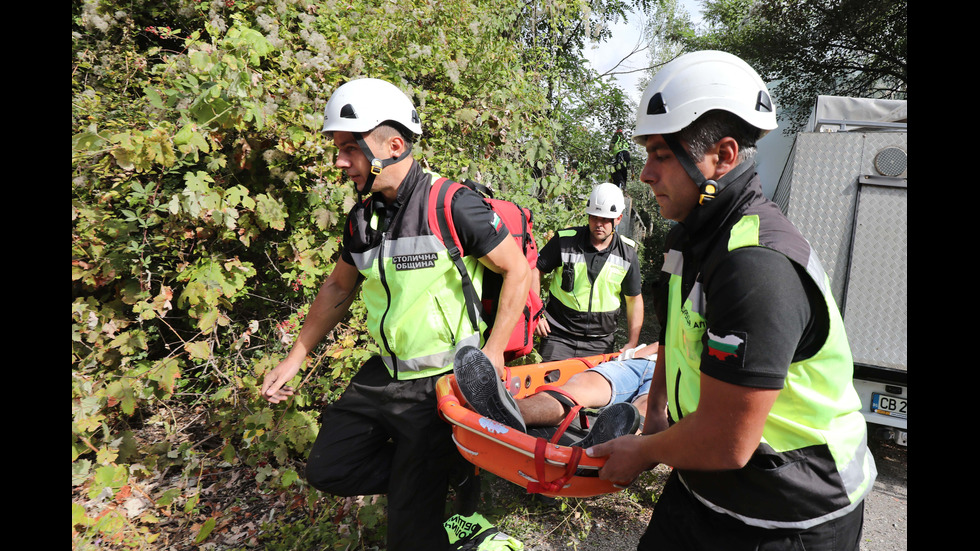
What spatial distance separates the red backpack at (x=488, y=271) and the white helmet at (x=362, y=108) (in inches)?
15.5

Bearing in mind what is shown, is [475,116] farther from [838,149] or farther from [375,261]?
[838,149]

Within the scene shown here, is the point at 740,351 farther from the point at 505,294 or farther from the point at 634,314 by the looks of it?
the point at 634,314

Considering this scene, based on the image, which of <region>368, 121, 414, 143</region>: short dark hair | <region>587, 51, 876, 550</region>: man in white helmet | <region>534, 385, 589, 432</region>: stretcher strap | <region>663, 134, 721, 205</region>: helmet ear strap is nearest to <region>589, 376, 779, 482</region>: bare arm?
<region>587, 51, 876, 550</region>: man in white helmet

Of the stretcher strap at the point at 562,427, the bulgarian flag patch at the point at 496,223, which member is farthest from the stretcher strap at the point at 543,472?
the bulgarian flag patch at the point at 496,223

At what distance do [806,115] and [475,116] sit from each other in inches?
681

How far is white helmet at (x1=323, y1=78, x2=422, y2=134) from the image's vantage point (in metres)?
2.34

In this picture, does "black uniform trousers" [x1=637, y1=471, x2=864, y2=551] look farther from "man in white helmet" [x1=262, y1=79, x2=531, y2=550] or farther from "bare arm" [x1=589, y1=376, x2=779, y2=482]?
"man in white helmet" [x1=262, y1=79, x2=531, y2=550]

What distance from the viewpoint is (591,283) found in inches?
172

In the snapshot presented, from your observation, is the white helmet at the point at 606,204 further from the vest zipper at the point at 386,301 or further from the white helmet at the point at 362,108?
the vest zipper at the point at 386,301

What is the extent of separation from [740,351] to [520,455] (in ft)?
3.25

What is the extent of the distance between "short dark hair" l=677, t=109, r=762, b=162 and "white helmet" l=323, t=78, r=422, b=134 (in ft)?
4.83

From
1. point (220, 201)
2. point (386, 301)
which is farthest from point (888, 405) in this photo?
point (220, 201)

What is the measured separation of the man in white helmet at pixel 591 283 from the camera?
14.4 feet

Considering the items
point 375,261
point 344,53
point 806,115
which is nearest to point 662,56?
point 806,115
